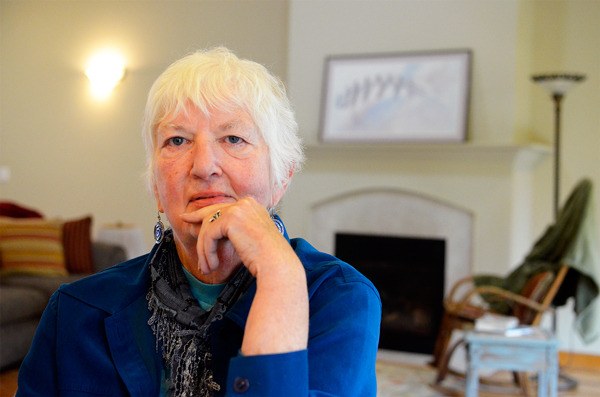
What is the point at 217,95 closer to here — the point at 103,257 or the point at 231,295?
the point at 231,295

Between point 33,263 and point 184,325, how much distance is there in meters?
4.24

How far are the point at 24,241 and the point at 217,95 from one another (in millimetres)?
4295

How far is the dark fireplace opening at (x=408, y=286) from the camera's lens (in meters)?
5.48

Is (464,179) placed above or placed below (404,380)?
above

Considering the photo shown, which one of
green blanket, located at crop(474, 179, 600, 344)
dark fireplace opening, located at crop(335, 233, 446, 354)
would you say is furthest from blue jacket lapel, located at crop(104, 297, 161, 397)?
dark fireplace opening, located at crop(335, 233, 446, 354)

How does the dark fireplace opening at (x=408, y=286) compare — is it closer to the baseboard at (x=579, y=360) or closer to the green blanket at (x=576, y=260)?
the green blanket at (x=576, y=260)

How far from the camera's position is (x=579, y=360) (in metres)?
5.44

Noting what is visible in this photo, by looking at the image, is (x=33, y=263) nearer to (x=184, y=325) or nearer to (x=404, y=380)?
(x=404, y=380)

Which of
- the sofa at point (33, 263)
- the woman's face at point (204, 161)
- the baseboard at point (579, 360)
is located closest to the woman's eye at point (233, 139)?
the woman's face at point (204, 161)

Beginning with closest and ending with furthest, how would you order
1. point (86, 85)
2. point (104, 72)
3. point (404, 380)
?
point (404, 380)
point (104, 72)
point (86, 85)

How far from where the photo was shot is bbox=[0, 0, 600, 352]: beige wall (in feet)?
17.5

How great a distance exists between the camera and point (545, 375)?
374 centimetres

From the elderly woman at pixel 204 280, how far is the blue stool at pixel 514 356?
2814 millimetres

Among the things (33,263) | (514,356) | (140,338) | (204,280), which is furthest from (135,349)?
(33,263)
